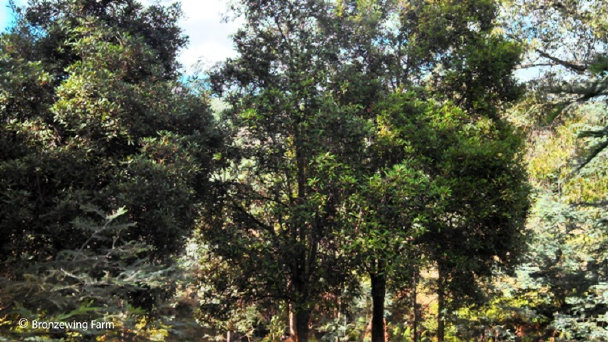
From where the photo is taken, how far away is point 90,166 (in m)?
8.16

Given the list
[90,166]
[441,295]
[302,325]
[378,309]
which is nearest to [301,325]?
[302,325]

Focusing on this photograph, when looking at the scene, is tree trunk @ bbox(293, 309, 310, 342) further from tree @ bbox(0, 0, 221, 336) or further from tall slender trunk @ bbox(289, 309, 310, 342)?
tree @ bbox(0, 0, 221, 336)

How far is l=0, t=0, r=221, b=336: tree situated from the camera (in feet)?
22.9

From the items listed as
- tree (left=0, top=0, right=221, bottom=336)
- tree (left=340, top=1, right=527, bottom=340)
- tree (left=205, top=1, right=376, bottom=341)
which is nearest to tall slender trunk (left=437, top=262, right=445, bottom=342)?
tree (left=340, top=1, right=527, bottom=340)

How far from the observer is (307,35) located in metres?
11.7

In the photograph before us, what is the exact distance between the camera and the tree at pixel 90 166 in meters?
6.98

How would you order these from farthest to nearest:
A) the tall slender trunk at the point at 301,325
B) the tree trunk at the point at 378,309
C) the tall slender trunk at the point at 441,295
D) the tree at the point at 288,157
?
the tree trunk at the point at 378,309 → the tall slender trunk at the point at 441,295 → the tall slender trunk at the point at 301,325 → the tree at the point at 288,157

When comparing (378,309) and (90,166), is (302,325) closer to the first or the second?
(378,309)

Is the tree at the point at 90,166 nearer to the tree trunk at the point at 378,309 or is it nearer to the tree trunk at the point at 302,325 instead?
the tree trunk at the point at 302,325

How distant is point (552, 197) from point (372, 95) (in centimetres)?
885

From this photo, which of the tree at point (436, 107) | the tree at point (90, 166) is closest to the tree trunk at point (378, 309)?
the tree at point (436, 107)

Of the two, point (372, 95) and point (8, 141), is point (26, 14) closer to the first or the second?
point (8, 141)

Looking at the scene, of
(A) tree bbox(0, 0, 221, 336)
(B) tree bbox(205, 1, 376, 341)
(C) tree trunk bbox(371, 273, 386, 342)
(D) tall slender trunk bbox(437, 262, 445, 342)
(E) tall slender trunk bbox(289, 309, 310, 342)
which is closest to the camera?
(A) tree bbox(0, 0, 221, 336)

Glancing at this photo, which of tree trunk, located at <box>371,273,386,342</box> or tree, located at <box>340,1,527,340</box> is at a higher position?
tree, located at <box>340,1,527,340</box>
